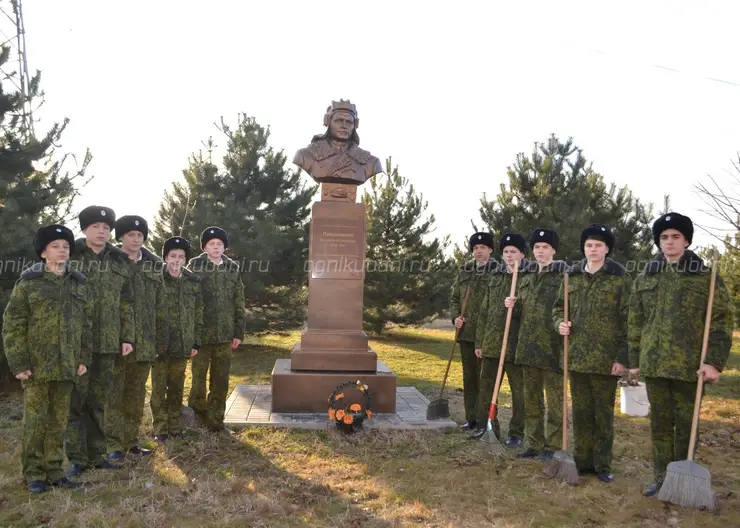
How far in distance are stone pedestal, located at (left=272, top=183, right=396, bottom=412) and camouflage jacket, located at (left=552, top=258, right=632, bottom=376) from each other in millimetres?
2567

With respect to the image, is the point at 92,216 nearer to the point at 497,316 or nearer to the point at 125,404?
the point at 125,404

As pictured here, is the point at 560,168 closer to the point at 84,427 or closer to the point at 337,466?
the point at 337,466

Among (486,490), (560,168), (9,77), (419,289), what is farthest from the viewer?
(419,289)

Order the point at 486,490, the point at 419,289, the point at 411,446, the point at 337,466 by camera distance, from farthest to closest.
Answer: the point at 419,289 < the point at 411,446 < the point at 337,466 < the point at 486,490

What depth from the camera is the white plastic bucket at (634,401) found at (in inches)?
279

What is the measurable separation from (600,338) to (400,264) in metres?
10.8

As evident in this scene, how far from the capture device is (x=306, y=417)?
6039mm

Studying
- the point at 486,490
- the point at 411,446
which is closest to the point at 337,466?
the point at 411,446

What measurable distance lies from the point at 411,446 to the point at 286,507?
1.80 m

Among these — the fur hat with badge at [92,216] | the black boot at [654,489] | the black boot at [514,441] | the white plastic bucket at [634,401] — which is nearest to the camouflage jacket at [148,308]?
the fur hat with badge at [92,216]

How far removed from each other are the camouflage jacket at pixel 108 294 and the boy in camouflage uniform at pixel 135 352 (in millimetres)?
113

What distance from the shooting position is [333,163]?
6742mm

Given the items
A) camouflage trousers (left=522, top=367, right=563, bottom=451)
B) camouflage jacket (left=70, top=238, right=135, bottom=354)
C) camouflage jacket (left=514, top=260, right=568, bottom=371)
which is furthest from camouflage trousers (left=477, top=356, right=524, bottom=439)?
camouflage jacket (left=70, top=238, right=135, bottom=354)

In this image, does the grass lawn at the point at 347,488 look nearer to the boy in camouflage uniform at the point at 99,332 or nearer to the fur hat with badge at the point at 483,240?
the boy in camouflage uniform at the point at 99,332
